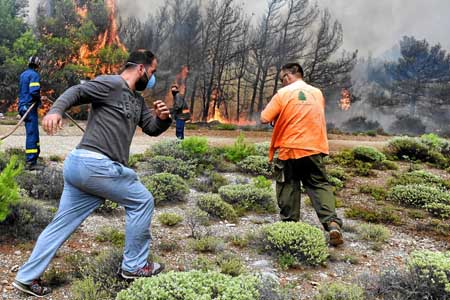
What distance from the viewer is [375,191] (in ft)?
24.9

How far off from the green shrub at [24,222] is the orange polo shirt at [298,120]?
2.97 metres

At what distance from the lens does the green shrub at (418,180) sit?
826cm

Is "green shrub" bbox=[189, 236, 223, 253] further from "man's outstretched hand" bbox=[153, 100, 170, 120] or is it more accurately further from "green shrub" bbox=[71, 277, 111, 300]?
"man's outstretched hand" bbox=[153, 100, 170, 120]

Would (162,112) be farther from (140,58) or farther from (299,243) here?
(299,243)

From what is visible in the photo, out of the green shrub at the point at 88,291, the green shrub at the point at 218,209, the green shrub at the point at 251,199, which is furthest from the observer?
the green shrub at the point at 251,199

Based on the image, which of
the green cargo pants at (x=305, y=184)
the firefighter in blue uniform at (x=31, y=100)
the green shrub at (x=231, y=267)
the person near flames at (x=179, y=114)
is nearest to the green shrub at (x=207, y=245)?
the green shrub at (x=231, y=267)

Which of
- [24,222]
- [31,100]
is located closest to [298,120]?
[24,222]

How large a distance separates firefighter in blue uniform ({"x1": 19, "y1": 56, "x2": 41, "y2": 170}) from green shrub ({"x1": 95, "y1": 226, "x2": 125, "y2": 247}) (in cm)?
360

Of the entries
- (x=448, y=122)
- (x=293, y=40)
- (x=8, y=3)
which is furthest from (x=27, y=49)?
(x=448, y=122)

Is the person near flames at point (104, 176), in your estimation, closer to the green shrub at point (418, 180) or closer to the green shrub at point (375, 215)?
the green shrub at point (375, 215)

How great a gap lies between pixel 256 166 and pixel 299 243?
4.51 metres

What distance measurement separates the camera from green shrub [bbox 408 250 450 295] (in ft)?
10.3

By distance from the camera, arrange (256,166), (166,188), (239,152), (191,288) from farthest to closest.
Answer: (239,152)
(256,166)
(166,188)
(191,288)

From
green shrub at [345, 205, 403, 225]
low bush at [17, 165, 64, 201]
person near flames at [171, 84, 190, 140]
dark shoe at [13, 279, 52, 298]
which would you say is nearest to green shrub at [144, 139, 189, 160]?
person near flames at [171, 84, 190, 140]
